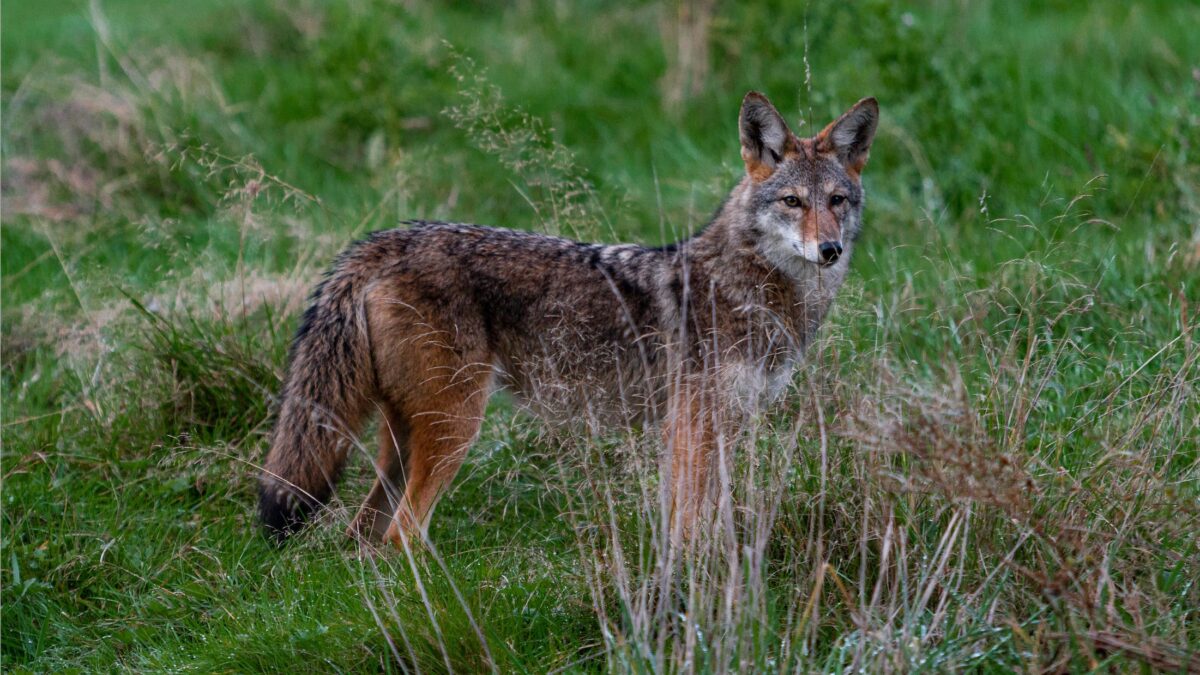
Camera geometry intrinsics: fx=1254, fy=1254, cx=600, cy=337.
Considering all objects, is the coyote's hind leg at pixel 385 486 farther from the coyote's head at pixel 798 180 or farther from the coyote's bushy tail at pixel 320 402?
the coyote's head at pixel 798 180

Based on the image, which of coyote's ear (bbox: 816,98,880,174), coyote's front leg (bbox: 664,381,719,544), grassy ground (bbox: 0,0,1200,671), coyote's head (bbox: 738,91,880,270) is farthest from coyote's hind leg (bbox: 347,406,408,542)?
coyote's ear (bbox: 816,98,880,174)

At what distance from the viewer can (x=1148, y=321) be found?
214 inches

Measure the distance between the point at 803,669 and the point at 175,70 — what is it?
7398mm

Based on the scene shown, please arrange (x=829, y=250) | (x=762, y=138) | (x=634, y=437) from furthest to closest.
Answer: (x=762, y=138)
(x=829, y=250)
(x=634, y=437)

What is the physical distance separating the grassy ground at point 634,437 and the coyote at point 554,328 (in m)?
0.20

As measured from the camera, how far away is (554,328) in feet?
15.0

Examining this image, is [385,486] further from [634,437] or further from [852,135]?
[852,135]

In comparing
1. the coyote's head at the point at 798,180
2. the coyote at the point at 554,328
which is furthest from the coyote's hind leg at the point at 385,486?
the coyote's head at the point at 798,180

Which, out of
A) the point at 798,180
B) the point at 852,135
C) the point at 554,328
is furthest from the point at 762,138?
the point at 554,328

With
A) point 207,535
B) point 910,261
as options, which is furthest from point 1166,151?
point 207,535

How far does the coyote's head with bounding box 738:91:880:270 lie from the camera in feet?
16.0

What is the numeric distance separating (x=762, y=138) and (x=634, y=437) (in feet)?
4.88

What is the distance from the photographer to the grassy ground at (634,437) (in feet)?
11.7

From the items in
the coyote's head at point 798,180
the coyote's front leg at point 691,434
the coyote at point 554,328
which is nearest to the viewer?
the coyote's front leg at point 691,434
